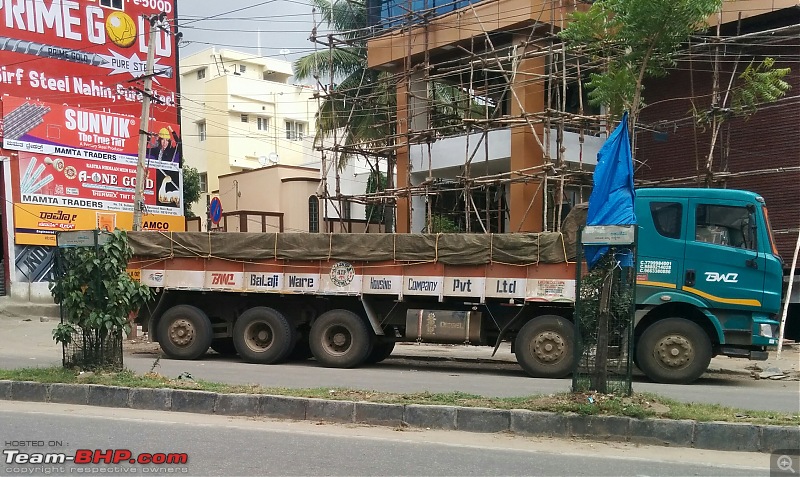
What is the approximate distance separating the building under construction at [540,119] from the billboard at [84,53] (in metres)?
8.15

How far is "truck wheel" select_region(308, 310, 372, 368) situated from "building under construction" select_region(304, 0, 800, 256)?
581cm

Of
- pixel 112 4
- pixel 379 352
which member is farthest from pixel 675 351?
pixel 112 4

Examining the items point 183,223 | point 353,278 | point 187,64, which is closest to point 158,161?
point 183,223

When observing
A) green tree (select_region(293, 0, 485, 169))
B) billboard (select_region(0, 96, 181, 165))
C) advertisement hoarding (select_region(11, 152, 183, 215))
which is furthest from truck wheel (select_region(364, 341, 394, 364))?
advertisement hoarding (select_region(11, 152, 183, 215))

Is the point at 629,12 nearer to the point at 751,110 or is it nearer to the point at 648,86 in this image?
the point at 751,110

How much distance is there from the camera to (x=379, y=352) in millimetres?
A: 13562

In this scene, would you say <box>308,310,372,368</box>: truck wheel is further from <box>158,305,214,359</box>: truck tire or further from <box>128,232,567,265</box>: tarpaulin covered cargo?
<box>158,305,214,359</box>: truck tire

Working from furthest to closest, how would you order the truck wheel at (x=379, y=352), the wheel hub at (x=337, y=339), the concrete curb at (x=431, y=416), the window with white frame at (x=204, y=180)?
1. the window with white frame at (x=204, y=180)
2. the truck wheel at (x=379, y=352)
3. the wheel hub at (x=337, y=339)
4. the concrete curb at (x=431, y=416)

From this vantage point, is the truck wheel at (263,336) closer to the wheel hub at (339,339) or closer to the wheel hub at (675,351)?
the wheel hub at (339,339)

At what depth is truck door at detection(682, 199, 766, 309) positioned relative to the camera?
10.3 metres

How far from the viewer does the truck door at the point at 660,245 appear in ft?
34.8

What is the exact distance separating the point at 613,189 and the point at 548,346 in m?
4.37

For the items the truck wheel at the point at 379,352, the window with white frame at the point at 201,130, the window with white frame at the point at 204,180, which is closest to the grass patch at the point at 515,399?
the truck wheel at the point at 379,352

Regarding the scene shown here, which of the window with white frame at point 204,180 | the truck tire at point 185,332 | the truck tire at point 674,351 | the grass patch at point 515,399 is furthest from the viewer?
the window with white frame at point 204,180
